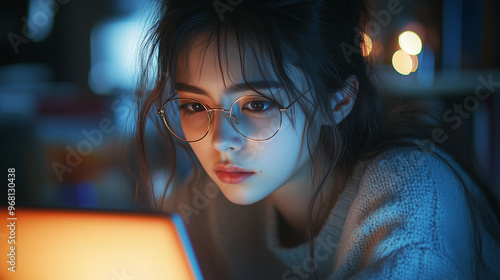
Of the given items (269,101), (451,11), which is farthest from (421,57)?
(269,101)

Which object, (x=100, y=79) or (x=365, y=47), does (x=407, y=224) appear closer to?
(x=365, y=47)

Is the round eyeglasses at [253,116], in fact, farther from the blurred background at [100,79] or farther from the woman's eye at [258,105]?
the blurred background at [100,79]

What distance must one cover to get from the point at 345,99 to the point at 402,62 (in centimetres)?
102

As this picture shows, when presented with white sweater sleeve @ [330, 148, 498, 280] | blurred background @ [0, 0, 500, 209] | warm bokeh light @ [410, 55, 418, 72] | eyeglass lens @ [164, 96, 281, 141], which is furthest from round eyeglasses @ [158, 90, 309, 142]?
warm bokeh light @ [410, 55, 418, 72]

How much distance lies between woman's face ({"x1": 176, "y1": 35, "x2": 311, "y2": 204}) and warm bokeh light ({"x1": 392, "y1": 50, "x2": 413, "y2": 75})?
107cm

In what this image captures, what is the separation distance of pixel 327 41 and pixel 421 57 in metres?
→ 1.03

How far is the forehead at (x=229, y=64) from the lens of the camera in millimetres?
603

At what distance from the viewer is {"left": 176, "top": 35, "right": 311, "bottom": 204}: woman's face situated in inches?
23.9

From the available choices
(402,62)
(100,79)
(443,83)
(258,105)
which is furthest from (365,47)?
(100,79)

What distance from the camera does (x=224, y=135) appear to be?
2.01 feet

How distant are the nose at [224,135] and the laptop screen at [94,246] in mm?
235

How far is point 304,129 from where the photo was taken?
67 cm

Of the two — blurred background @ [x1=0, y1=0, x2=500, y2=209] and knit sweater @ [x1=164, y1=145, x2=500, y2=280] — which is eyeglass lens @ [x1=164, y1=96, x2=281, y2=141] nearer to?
knit sweater @ [x1=164, y1=145, x2=500, y2=280]

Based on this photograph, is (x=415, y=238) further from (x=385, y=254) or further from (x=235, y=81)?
(x=235, y=81)
